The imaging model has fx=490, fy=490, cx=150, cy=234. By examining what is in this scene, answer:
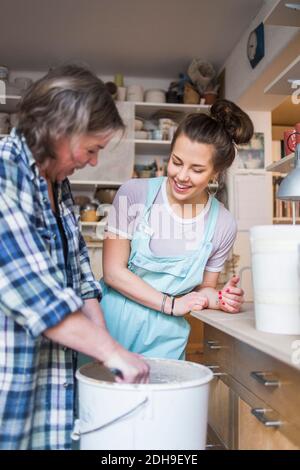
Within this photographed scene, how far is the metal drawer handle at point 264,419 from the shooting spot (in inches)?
37.8

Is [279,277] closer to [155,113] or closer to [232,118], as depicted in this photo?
[232,118]

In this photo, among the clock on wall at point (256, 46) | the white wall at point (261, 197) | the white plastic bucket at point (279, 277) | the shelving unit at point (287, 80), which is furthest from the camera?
the white wall at point (261, 197)

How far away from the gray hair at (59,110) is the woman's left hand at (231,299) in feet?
2.04

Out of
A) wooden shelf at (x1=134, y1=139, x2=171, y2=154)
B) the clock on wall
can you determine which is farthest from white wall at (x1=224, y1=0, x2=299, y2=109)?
wooden shelf at (x1=134, y1=139, x2=171, y2=154)

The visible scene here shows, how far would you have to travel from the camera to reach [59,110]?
33.2 inches

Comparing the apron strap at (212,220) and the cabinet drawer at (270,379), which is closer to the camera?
the cabinet drawer at (270,379)

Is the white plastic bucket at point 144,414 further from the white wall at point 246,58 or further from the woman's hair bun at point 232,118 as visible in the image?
the white wall at point 246,58

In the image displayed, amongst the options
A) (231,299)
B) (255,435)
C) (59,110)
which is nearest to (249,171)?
(231,299)

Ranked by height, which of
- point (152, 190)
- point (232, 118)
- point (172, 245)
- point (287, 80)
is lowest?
point (172, 245)

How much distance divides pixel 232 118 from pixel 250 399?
75 cm

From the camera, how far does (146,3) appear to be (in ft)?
9.80

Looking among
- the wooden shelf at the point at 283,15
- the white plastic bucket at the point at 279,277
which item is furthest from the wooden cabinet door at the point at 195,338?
the white plastic bucket at the point at 279,277
